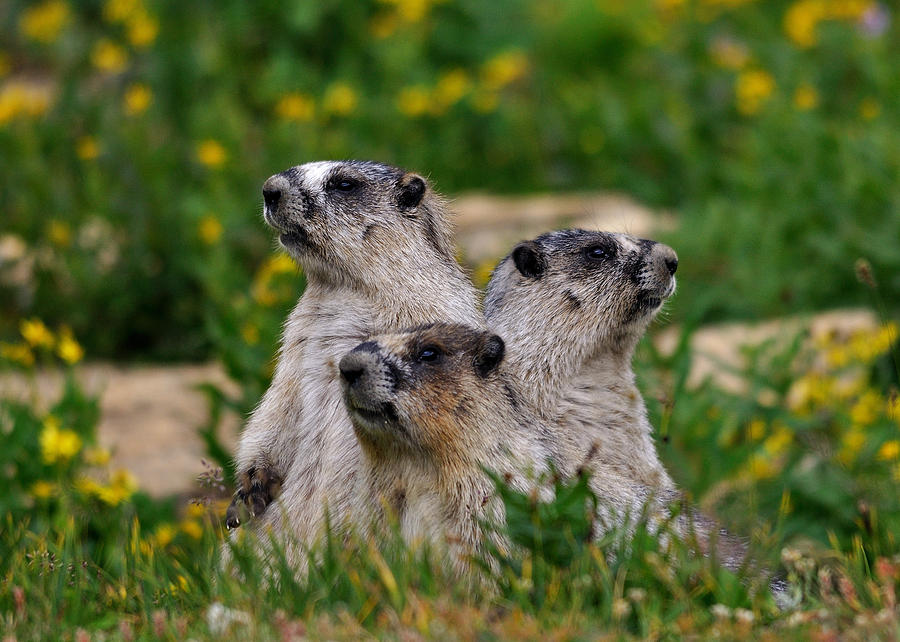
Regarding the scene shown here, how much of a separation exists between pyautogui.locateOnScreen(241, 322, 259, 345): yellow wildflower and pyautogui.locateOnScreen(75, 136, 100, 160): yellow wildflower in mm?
3058

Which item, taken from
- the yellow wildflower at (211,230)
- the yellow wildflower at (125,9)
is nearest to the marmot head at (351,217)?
the yellow wildflower at (211,230)

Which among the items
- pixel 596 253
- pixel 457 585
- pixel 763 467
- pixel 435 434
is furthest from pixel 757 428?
pixel 457 585

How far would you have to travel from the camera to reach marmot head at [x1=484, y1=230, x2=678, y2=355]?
6.03 m

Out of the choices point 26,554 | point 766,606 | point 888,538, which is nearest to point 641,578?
point 766,606

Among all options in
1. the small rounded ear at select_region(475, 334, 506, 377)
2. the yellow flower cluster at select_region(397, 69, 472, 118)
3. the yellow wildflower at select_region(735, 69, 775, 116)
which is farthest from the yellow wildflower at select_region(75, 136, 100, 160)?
the yellow wildflower at select_region(735, 69, 775, 116)

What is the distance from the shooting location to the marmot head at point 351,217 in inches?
228

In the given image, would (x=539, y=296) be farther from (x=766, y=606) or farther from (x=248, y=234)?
(x=248, y=234)

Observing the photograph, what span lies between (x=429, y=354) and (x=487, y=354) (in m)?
0.25

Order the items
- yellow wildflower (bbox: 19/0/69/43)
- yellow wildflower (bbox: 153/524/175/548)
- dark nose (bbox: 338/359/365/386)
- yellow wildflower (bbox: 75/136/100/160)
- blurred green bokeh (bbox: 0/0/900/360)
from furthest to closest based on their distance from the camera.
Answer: yellow wildflower (bbox: 19/0/69/43), yellow wildflower (bbox: 75/136/100/160), blurred green bokeh (bbox: 0/0/900/360), yellow wildflower (bbox: 153/524/175/548), dark nose (bbox: 338/359/365/386)

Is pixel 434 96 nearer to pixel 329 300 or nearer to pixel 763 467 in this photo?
pixel 763 467

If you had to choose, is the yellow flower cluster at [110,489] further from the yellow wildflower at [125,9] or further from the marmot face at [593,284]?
the yellow wildflower at [125,9]

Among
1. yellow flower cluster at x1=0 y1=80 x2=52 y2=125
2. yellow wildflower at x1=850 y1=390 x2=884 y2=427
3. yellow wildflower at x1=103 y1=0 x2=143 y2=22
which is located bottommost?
yellow wildflower at x1=850 y1=390 x2=884 y2=427

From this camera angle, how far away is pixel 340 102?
10906 millimetres

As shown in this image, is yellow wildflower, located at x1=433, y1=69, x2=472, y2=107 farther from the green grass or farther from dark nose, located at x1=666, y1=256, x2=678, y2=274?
the green grass
